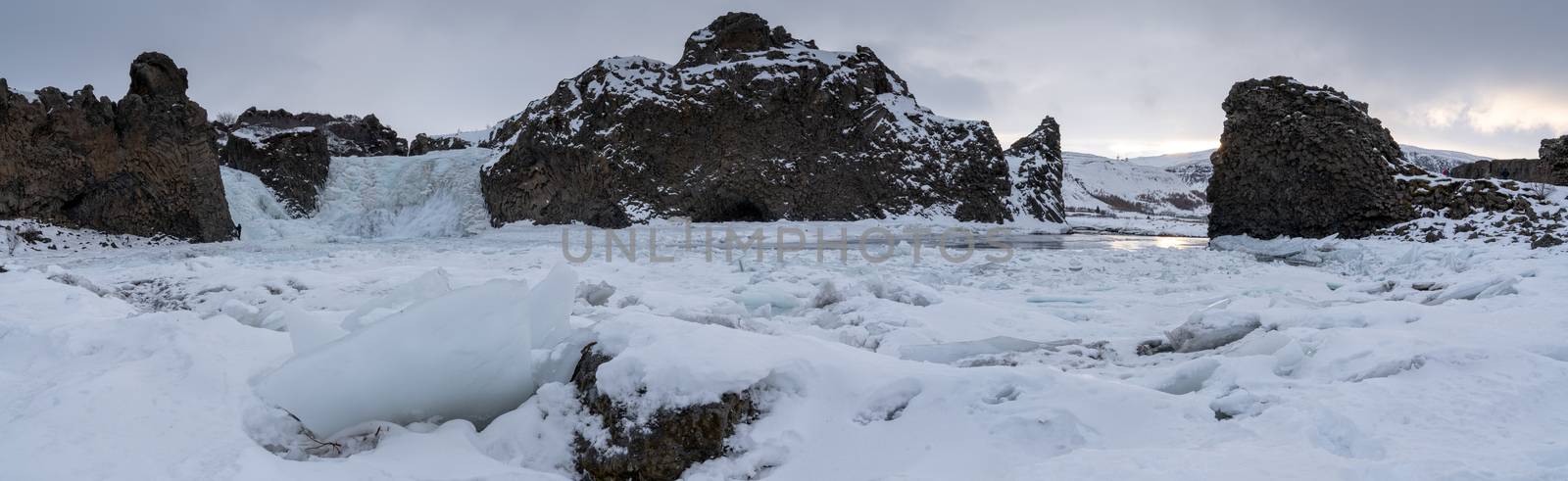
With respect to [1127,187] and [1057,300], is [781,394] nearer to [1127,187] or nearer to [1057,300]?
[1057,300]

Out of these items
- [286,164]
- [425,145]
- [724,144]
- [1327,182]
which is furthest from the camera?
[425,145]

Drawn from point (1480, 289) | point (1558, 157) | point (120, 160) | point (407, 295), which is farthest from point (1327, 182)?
point (120, 160)

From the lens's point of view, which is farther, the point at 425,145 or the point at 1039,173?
the point at 425,145

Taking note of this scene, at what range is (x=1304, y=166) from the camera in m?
15.1

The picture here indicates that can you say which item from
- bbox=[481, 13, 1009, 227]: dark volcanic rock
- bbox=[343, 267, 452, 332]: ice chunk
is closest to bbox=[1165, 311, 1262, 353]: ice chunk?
bbox=[343, 267, 452, 332]: ice chunk

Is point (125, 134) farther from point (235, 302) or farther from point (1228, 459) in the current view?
point (1228, 459)

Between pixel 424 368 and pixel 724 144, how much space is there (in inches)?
1023

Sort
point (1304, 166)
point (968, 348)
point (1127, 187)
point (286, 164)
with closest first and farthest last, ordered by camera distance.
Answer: point (968, 348), point (1304, 166), point (286, 164), point (1127, 187)

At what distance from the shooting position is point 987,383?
→ 10.5 feet

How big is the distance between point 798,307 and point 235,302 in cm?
439

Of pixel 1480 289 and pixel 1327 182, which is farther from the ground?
pixel 1327 182

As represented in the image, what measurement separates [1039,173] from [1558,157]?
836 inches

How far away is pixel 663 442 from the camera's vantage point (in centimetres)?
300

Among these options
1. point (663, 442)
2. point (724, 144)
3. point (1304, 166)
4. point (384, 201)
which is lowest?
point (663, 442)
